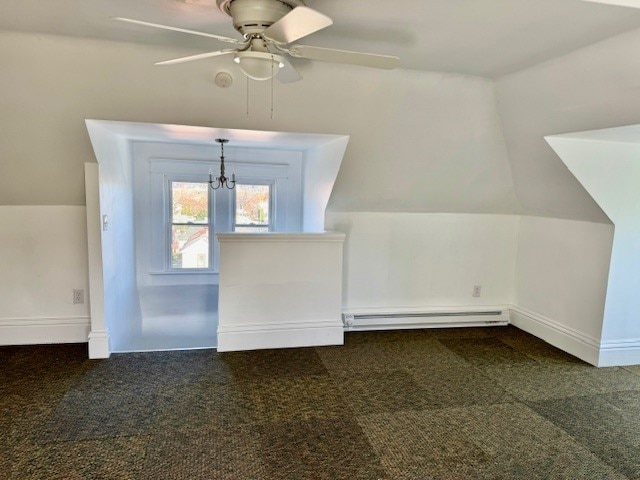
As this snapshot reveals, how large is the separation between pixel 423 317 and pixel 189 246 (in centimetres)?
260

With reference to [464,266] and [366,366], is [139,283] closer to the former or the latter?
[366,366]

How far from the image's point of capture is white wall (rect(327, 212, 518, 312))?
389 cm

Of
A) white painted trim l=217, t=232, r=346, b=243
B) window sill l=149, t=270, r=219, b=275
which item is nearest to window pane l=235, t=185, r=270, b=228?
window sill l=149, t=270, r=219, b=275

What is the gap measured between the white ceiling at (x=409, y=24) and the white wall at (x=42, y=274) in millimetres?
1514

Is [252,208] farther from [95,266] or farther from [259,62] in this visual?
[259,62]

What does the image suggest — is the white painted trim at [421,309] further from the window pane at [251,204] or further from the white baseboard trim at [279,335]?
the window pane at [251,204]

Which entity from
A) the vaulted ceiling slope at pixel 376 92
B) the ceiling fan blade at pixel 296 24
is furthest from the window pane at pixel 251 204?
the ceiling fan blade at pixel 296 24

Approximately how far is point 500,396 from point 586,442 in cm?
54

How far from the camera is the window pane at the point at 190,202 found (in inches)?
176

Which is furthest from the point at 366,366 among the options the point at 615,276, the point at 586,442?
the point at 615,276

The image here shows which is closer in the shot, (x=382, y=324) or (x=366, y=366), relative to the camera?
(x=366, y=366)

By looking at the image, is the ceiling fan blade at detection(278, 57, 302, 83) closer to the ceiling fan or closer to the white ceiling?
the ceiling fan

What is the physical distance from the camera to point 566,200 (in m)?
3.38

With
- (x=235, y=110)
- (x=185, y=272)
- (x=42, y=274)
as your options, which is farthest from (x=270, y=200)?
(x=42, y=274)
